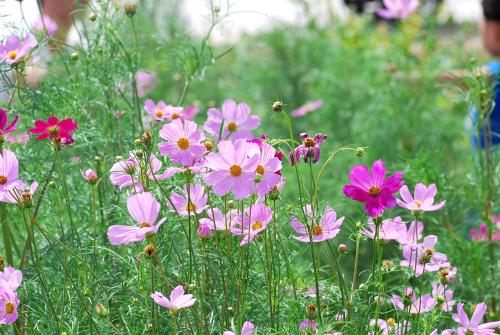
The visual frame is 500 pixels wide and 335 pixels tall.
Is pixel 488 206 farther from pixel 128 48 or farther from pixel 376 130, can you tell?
pixel 376 130

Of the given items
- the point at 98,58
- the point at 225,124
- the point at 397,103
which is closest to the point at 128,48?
the point at 98,58

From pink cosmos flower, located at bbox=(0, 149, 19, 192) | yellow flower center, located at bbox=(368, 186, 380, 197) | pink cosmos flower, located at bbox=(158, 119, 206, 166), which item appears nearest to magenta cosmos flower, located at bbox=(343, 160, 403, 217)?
yellow flower center, located at bbox=(368, 186, 380, 197)

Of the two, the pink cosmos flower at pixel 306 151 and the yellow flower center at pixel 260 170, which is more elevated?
the pink cosmos flower at pixel 306 151

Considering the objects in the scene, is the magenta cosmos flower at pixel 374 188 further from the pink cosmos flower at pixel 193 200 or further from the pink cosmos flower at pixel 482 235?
the pink cosmos flower at pixel 482 235

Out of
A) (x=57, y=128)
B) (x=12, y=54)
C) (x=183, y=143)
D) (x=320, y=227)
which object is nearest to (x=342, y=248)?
A: (x=320, y=227)

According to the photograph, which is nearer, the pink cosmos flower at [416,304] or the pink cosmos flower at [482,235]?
the pink cosmos flower at [416,304]

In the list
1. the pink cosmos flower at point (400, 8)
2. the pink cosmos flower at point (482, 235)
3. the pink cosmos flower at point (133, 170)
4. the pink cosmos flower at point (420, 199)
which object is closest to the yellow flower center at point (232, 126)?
the pink cosmos flower at point (133, 170)

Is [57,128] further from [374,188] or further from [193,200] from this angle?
[374,188]

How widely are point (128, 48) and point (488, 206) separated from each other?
36.1 inches

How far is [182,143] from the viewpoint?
3.96ft

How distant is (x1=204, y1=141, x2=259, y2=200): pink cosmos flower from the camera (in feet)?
3.71

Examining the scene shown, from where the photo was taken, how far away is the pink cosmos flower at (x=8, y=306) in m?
1.18

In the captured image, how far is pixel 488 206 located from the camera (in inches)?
77.7

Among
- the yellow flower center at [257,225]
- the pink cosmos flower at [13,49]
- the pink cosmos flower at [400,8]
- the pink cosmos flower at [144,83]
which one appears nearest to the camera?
the yellow flower center at [257,225]
